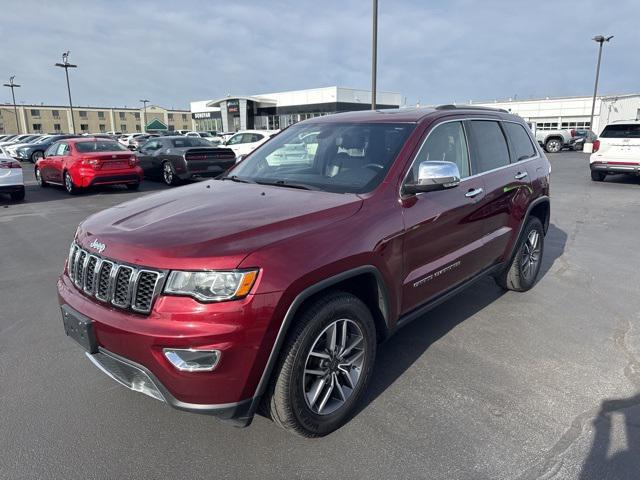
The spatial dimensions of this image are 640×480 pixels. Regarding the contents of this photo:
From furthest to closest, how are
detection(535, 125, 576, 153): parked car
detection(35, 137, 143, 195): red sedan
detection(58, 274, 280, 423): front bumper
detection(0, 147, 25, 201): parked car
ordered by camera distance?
1. detection(535, 125, 576, 153): parked car
2. detection(35, 137, 143, 195): red sedan
3. detection(0, 147, 25, 201): parked car
4. detection(58, 274, 280, 423): front bumper

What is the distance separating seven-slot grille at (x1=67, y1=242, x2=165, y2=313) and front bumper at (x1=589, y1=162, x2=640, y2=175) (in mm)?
15341

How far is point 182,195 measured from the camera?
340 centimetres

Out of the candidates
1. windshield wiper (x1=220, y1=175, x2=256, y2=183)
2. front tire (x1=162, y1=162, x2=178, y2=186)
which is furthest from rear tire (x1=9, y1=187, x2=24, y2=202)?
windshield wiper (x1=220, y1=175, x2=256, y2=183)

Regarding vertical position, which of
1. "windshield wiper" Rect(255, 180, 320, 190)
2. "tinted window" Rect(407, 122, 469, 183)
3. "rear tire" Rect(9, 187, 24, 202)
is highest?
"tinted window" Rect(407, 122, 469, 183)

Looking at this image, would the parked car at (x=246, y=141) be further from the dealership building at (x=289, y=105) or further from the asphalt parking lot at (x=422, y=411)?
the dealership building at (x=289, y=105)

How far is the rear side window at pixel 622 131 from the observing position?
1377 centimetres

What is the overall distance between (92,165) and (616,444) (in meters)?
12.8

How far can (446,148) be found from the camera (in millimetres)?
3760

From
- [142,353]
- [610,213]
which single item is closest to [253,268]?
[142,353]

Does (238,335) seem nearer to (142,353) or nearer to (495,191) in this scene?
(142,353)

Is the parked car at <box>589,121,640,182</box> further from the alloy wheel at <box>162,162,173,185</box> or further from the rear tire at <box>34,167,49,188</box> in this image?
the rear tire at <box>34,167,49,188</box>

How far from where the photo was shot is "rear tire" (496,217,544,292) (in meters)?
4.86

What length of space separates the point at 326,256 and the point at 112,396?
5.94 ft

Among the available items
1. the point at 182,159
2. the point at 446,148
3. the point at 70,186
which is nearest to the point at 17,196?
the point at 70,186
